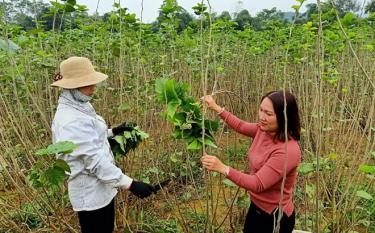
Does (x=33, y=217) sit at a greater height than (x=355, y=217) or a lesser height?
lesser

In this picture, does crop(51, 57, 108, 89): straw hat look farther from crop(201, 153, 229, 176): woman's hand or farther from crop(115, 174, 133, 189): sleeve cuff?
crop(201, 153, 229, 176): woman's hand

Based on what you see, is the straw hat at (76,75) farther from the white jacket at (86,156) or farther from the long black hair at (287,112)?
the long black hair at (287,112)

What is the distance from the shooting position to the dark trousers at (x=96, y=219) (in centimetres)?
204

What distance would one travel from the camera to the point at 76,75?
193 cm

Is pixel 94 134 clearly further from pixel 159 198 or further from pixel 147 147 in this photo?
pixel 159 198

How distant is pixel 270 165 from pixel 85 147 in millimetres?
845

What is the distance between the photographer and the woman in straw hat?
1.86m

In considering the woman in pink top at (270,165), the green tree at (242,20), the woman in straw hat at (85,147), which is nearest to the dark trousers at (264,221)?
the woman in pink top at (270,165)

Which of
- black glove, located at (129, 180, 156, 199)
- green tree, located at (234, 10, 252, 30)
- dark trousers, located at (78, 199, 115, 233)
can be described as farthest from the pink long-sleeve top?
green tree, located at (234, 10, 252, 30)

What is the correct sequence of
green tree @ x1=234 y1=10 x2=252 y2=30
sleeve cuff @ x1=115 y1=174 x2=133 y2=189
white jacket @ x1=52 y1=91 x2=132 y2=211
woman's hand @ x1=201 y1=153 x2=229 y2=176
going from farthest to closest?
1. green tree @ x1=234 y1=10 x2=252 y2=30
2. sleeve cuff @ x1=115 y1=174 x2=133 y2=189
3. white jacket @ x1=52 y1=91 x2=132 y2=211
4. woman's hand @ x1=201 y1=153 x2=229 y2=176

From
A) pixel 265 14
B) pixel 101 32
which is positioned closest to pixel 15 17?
pixel 101 32

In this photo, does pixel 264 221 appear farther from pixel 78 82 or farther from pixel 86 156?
pixel 78 82

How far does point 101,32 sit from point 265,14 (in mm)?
5445

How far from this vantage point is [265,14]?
28.3 ft
